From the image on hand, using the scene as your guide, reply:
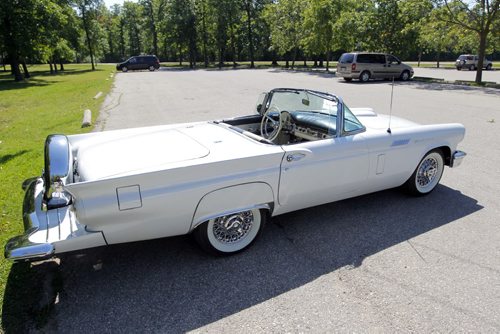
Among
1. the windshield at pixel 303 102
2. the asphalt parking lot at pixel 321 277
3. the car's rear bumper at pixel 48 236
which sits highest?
the windshield at pixel 303 102

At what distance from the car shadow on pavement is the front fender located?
49 cm

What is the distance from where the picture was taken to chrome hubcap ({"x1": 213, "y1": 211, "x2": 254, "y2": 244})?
316 centimetres

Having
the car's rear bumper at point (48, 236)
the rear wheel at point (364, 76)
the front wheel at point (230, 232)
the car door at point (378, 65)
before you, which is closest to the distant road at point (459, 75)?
the car door at point (378, 65)

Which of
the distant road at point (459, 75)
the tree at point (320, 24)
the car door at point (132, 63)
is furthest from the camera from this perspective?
the car door at point (132, 63)

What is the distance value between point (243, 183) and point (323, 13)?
29.0 m

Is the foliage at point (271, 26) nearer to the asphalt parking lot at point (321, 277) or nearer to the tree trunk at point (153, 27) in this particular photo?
the tree trunk at point (153, 27)

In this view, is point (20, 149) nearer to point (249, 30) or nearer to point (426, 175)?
point (426, 175)

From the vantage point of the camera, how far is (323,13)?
28.6 meters

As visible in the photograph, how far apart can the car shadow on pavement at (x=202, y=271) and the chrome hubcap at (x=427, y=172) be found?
438mm

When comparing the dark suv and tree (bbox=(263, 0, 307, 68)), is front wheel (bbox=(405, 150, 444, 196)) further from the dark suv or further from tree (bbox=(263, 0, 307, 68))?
the dark suv

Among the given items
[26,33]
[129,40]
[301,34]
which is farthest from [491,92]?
[129,40]

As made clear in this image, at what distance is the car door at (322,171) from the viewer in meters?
3.32

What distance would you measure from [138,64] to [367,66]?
26300 mm

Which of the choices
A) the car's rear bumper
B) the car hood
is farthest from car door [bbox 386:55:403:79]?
the car's rear bumper
